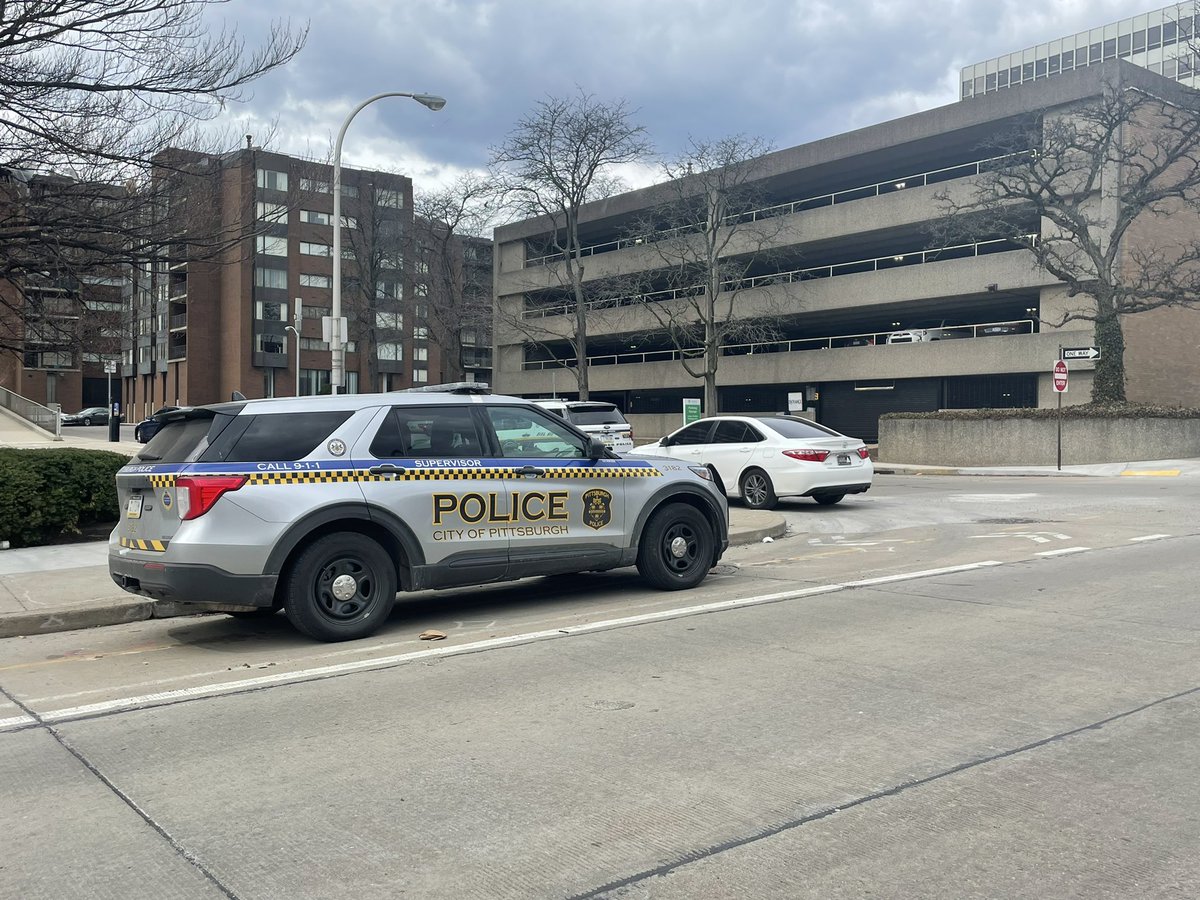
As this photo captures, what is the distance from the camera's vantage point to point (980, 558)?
11.3 metres

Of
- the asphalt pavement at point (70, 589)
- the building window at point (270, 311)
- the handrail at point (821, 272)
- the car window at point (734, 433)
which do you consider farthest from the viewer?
the building window at point (270, 311)

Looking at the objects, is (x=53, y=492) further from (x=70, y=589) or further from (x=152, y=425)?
(x=152, y=425)

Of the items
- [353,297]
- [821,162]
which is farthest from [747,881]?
[353,297]

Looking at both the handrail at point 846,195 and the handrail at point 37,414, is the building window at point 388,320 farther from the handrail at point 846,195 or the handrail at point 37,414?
the handrail at point 37,414

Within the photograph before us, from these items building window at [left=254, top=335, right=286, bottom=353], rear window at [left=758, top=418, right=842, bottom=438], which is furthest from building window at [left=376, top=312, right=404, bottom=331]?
rear window at [left=758, top=418, right=842, bottom=438]

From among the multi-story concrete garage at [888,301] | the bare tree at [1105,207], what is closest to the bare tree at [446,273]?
the multi-story concrete garage at [888,301]

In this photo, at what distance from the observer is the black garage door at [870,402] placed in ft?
140

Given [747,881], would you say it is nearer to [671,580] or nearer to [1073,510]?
[671,580]

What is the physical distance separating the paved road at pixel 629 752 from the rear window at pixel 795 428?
7780mm

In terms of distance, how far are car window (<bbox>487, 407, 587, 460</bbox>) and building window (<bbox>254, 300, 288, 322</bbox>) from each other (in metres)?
75.0

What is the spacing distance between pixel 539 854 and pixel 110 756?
248cm

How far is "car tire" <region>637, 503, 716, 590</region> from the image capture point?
9305 mm

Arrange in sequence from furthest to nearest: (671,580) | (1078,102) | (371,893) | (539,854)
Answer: (1078,102) → (671,580) → (539,854) → (371,893)

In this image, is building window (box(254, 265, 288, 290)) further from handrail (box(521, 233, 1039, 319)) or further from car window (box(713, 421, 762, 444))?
car window (box(713, 421, 762, 444))
